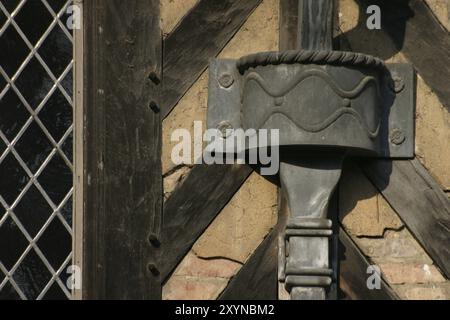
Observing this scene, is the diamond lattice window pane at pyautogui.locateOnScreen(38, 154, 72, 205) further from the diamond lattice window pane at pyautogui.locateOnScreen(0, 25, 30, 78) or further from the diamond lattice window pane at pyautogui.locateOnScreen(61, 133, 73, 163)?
the diamond lattice window pane at pyautogui.locateOnScreen(0, 25, 30, 78)

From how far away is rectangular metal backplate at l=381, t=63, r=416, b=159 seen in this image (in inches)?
268

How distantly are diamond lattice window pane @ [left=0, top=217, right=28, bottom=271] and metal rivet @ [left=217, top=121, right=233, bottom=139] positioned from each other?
0.81 metres

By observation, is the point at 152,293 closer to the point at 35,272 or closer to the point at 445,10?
the point at 35,272

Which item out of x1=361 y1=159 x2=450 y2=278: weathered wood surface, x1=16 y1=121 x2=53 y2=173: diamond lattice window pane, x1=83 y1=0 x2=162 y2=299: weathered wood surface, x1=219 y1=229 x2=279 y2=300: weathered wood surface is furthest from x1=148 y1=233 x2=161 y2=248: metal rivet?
x1=361 y1=159 x2=450 y2=278: weathered wood surface

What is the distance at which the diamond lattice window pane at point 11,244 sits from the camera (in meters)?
6.92

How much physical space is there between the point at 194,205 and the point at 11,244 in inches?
26.7

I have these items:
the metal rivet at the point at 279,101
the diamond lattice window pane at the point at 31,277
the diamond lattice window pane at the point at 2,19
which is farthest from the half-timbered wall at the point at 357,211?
the diamond lattice window pane at the point at 2,19

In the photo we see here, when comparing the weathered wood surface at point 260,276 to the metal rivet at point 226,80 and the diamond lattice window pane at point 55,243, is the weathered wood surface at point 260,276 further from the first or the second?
the diamond lattice window pane at point 55,243

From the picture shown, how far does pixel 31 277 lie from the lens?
691cm

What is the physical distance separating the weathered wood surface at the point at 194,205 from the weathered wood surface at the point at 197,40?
0.28 meters

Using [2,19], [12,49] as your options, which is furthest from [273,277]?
[2,19]

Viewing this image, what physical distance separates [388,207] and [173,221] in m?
0.75

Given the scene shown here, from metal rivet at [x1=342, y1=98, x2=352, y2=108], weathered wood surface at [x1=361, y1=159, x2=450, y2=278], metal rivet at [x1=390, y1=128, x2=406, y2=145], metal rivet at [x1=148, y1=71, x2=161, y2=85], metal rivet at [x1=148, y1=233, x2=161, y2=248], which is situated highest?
metal rivet at [x1=148, y1=71, x2=161, y2=85]

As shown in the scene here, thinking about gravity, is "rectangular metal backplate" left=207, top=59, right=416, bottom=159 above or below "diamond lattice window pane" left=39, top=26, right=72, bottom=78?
below
